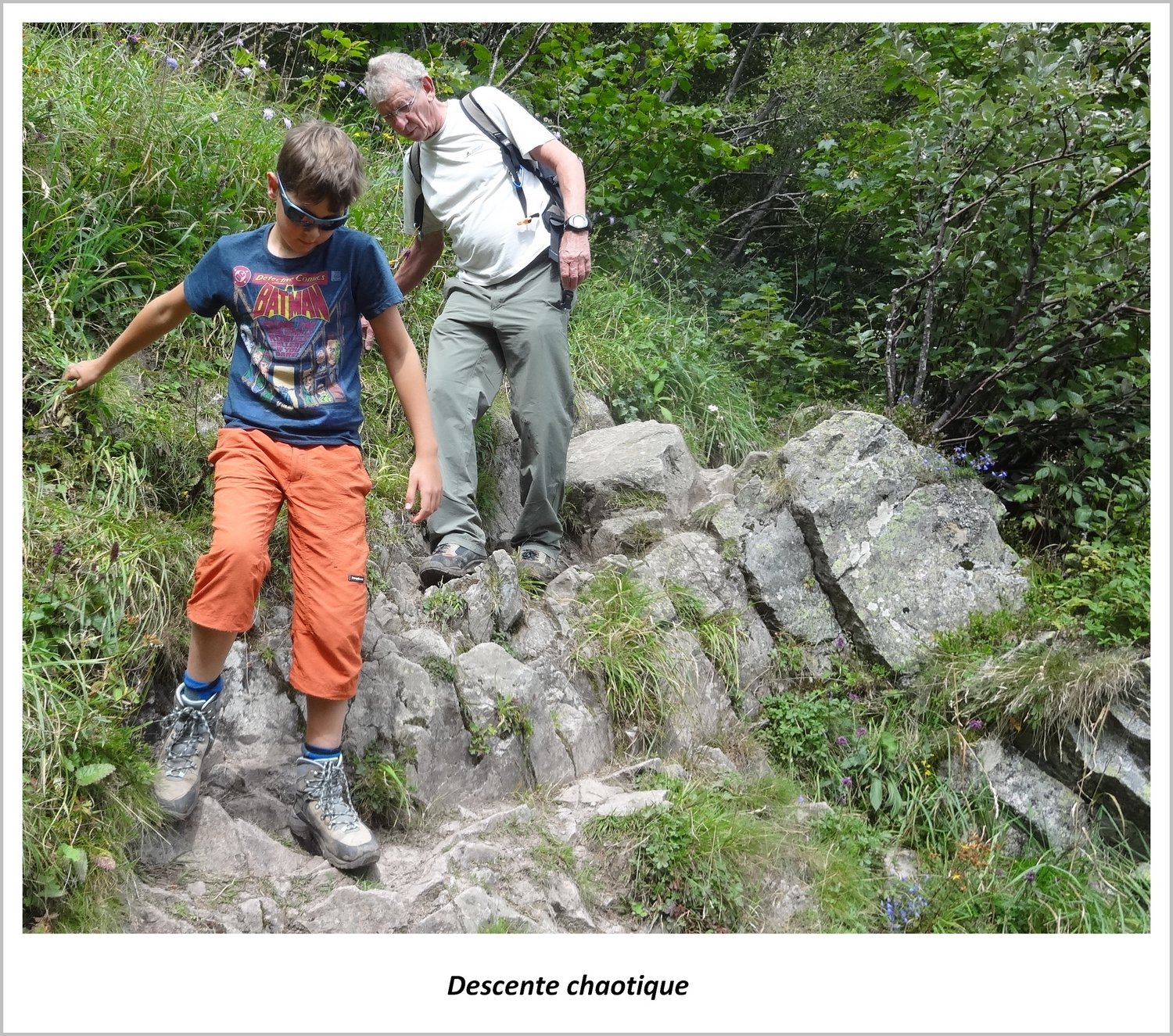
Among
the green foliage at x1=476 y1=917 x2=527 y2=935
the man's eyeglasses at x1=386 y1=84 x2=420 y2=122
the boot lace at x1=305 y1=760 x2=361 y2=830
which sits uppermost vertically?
the man's eyeglasses at x1=386 y1=84 x2=420 y2=122

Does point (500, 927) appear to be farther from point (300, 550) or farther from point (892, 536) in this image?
point (892, 536)

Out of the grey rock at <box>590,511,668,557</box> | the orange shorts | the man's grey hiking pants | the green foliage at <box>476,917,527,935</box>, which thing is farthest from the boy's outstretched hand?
the grey rock at <box>590,511,668,557</box>

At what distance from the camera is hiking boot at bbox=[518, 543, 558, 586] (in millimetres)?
4539

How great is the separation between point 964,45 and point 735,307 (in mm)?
2537

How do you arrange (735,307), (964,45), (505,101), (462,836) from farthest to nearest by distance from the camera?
(735,307) → (964,45) → (505,101) → (462,836)

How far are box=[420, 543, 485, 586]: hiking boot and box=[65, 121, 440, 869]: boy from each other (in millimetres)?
1079

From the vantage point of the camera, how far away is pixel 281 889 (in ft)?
9.46

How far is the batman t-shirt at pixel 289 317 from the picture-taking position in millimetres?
2936

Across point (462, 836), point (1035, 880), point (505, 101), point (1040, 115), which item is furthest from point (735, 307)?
point (462, 836)

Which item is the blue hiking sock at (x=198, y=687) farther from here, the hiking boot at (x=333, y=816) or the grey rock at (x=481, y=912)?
the grey rock at (x=481, y=912)

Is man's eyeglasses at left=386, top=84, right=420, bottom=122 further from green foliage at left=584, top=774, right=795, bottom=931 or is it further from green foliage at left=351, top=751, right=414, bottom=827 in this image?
green foliage at left=584, top=774, right=795, bottom=931

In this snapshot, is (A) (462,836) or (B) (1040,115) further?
(B) (1040,115)

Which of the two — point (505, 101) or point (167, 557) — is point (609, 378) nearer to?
point (505, 101)

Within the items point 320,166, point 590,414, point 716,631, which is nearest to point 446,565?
point 716,631
